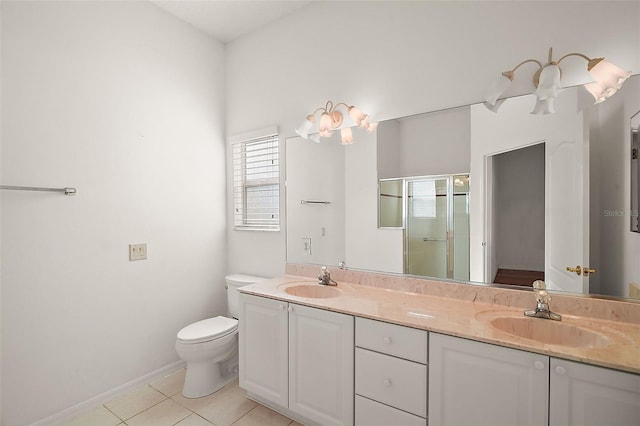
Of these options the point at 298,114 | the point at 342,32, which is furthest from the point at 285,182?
the point at 342,32

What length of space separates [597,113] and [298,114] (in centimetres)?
179

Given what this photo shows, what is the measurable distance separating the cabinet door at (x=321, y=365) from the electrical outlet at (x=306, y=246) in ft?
2.18

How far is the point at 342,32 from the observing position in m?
2.18

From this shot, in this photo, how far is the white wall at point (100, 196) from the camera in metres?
1.76

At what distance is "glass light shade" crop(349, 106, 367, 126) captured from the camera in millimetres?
2062

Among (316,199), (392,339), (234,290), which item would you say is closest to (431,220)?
(392,339)

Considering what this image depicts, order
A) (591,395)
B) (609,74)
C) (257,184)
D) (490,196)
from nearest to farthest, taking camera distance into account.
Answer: (591,395)
(609,74)
(490,196)
(257,184)

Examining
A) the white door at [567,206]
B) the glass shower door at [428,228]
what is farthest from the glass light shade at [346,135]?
the white door at [567,206]

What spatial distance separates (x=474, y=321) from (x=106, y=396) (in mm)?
2376

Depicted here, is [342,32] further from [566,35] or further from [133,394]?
[133,394]

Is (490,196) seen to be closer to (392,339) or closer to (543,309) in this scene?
(543,309)

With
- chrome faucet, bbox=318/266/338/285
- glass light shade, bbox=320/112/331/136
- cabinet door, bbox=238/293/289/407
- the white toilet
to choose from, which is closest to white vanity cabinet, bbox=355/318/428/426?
cabinet door, bbox=238/293/289/407

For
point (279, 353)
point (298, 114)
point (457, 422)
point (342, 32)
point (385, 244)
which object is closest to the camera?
point (457, 422)

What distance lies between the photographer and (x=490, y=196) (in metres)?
1.68
